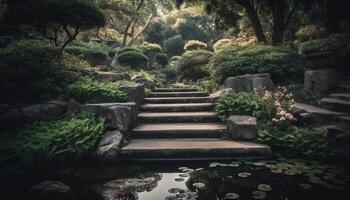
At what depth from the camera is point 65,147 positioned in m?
4.96

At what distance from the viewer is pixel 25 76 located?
6.60 meters

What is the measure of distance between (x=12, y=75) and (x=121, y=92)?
2716 millimetres

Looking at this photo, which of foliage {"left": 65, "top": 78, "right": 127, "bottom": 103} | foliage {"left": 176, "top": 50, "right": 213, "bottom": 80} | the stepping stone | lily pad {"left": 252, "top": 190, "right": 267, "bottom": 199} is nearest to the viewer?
lily pad {"left": 252, "top": 190, "right": 267, "bottom": 199}

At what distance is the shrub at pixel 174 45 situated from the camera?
29.4 meters

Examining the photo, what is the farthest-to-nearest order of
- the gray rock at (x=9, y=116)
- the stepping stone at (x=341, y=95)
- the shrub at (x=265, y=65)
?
the shrub at (x=265, y=65), the stepping stone at (x=341, y=95), the gray rock at (x=9, y=116)

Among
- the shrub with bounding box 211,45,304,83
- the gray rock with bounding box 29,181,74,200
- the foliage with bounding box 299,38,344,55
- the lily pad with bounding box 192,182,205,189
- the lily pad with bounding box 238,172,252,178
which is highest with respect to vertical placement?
the foliage with bounding box 299,38,344,55

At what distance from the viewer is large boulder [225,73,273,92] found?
7.99 meters

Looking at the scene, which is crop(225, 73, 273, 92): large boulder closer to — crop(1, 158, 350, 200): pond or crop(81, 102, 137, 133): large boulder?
crop(1, 158, 350, 200): pond

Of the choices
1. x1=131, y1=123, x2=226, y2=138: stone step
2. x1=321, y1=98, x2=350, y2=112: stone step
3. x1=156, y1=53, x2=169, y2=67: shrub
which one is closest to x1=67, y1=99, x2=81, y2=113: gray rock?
x1=131, y1=123, x2=226, y2=138: stone step

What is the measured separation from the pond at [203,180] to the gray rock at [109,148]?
0.22 m

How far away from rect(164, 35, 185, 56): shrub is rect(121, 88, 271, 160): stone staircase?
21384 mm

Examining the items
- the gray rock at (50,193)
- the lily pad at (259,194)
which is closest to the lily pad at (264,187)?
the lily pad at (259,194)

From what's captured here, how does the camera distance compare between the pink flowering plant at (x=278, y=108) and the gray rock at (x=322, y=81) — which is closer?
the pink flowering plant at (x=278, y=108)

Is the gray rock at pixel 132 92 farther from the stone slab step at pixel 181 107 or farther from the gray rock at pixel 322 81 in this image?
the gray rock at pixel 322 81
